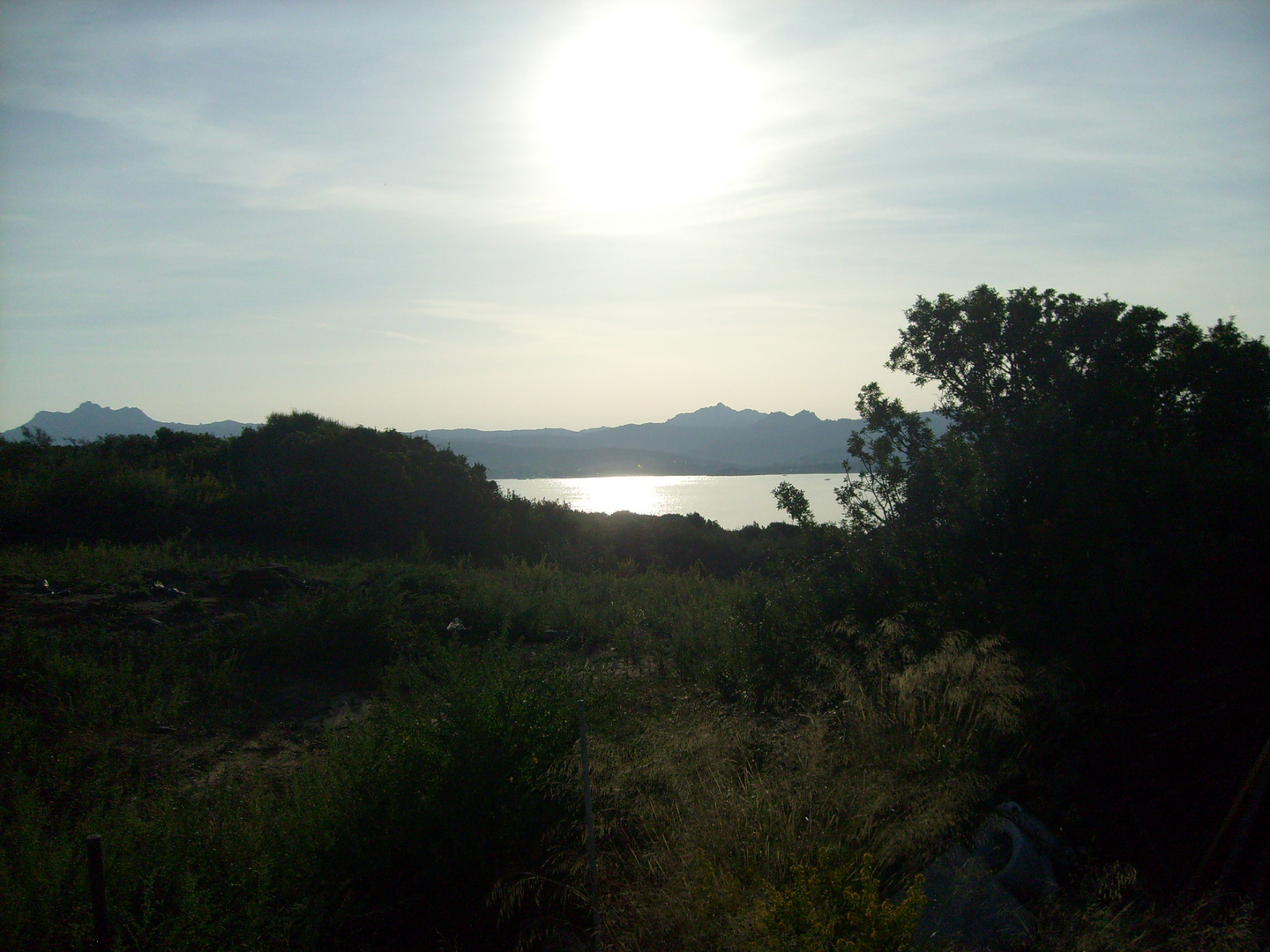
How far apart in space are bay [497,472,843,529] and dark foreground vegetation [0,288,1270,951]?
4.41ft

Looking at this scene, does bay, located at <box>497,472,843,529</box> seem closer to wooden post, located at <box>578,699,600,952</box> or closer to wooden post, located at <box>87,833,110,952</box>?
wooden post, located at <box>578,699,600,952</box>

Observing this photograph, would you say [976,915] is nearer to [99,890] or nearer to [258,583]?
[99,890]

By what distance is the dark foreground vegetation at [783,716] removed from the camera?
3594 millimetres

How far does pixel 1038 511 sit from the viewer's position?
6566 millimetres

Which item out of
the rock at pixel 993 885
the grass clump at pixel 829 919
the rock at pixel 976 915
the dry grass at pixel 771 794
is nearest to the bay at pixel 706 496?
the dry grass at pixel 771 794

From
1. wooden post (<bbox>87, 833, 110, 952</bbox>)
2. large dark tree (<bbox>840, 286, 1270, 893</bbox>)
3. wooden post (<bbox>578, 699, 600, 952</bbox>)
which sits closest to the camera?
wooden post (<bbox>87, 833, 110, 952</bbox>)

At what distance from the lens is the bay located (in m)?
10.8

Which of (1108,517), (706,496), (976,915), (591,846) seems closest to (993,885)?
(976,915)

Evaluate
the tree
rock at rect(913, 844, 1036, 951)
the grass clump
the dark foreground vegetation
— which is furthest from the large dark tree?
the grass clump

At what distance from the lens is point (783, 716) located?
19.4ft

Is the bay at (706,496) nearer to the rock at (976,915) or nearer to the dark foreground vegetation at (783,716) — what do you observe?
the dark foreground vegetation at (783,716)

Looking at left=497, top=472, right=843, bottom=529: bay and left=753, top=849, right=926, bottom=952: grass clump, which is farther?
left=497, top=472, right=843, bottom=529: bay

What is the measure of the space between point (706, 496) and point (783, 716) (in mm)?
45552

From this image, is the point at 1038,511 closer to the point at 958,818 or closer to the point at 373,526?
the point at 958,818
